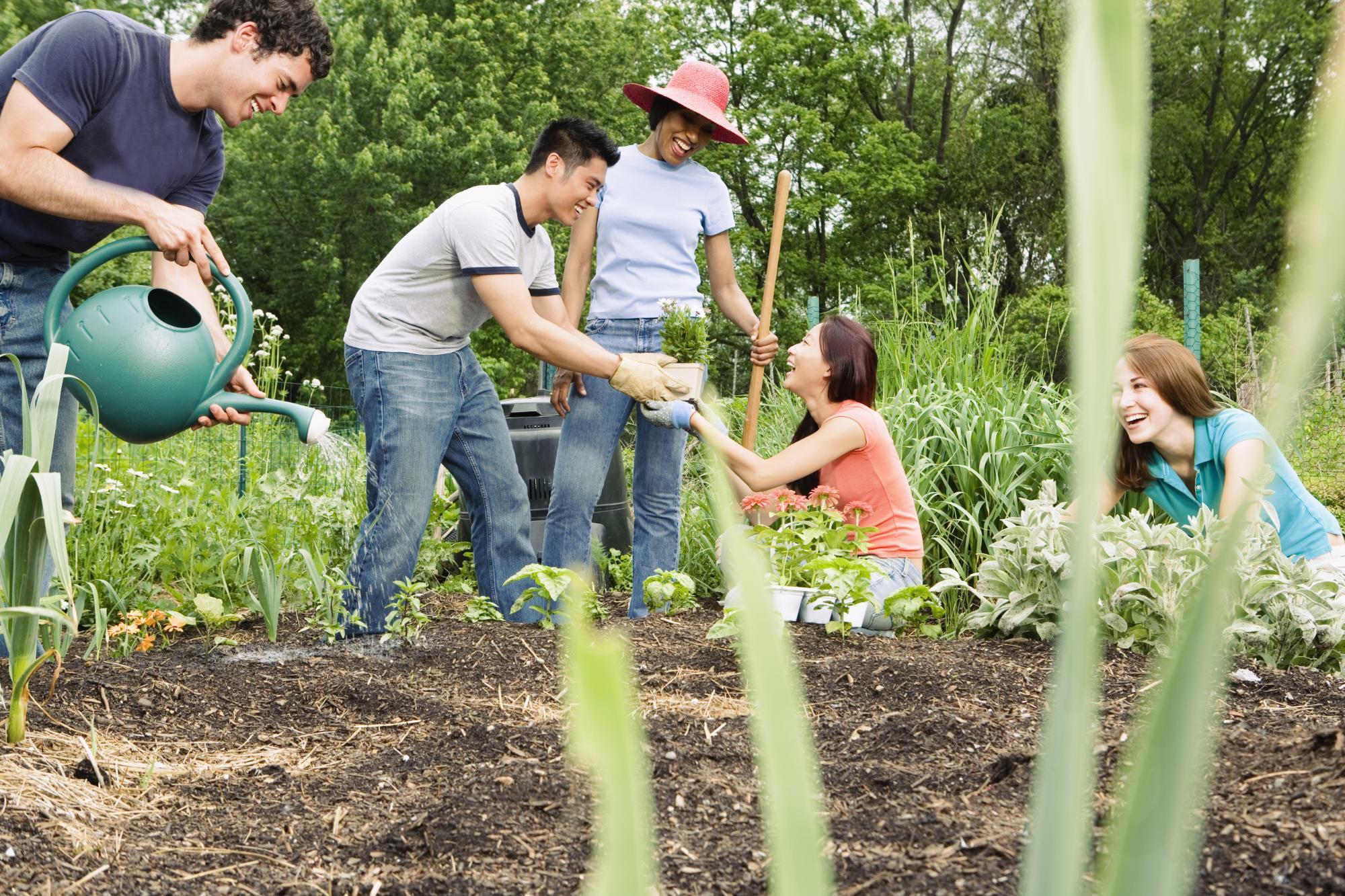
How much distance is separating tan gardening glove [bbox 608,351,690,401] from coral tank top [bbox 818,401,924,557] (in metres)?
0.52

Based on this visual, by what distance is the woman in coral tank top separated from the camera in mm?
3279

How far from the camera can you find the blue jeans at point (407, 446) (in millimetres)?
3043

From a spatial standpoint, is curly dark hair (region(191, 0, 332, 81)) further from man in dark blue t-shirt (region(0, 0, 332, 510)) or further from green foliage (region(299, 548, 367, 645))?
green foliage (region(299, 548, 367, 645))

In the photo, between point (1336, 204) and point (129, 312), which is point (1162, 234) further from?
point (1336, 204)

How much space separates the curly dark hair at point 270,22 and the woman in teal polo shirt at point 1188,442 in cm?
212

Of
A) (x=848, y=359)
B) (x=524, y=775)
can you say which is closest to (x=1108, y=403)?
(x=524, y=775)

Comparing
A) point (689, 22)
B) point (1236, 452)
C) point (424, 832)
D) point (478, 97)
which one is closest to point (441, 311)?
point (424, 832)

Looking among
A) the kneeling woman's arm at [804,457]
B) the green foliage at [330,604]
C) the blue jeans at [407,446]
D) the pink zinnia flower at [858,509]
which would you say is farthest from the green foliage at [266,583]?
the pink zinnia flower at [858,509]

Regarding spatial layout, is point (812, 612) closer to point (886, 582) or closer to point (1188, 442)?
point (886, 582)

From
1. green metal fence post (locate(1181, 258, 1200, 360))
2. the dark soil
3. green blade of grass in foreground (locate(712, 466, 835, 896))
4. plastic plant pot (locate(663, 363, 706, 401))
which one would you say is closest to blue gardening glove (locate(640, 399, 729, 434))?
plastic plant pot (locate(663, 363, 706, 401))

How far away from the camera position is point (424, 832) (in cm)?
152

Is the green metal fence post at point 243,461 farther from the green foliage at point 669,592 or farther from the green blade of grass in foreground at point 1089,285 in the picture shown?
the green blade of grass in foreground at point 1089,285

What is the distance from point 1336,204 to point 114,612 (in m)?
3.76

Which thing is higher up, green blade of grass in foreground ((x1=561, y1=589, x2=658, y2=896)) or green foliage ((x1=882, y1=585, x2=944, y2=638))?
green blade of grass in foreground ((x1=561, y1=589, x2=658, y2=896))
